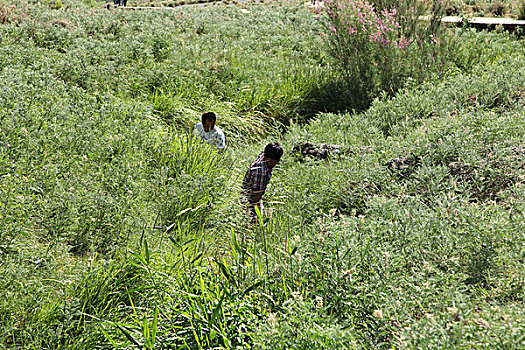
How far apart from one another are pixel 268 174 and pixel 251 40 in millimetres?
6776

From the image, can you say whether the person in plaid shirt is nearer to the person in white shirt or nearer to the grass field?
the grass field

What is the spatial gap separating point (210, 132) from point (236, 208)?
186cm

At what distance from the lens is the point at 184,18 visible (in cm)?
1295

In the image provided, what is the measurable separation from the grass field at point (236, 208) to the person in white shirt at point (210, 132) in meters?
0.26

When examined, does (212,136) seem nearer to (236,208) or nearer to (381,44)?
(236,208)

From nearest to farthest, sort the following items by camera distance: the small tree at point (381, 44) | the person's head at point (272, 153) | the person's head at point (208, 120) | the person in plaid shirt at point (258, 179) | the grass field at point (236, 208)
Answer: the grass field at point (236, 208)
the person's head at point (272, 153)
the person in plaid shirt at point (258, 179)
the person's head at point (208, 120)
the small tree at point (381, 44)

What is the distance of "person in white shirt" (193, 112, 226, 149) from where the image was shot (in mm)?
6746

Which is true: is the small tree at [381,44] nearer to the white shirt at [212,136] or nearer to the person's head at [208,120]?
the white shirt at [212,136]

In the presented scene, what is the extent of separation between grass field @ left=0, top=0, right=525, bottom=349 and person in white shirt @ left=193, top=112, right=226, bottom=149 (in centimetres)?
26

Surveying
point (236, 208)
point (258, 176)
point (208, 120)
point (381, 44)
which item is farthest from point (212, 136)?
point (381, 44)

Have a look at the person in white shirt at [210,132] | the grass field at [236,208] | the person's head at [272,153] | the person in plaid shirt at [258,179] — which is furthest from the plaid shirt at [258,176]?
the person in white shirt at [210,132]

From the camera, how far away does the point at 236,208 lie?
543 cm

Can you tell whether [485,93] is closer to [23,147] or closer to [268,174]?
[268,174]

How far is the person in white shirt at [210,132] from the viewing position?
675cm
